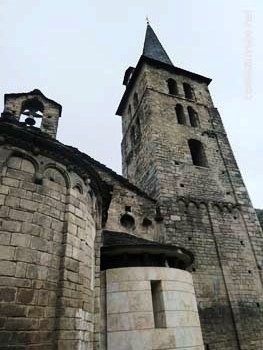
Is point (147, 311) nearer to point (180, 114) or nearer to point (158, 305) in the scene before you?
point (158, 305)

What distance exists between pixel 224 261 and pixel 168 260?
12.6 feet

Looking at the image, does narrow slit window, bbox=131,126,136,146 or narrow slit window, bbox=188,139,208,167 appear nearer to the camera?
narrow slit window, bbox=188,139,208,167

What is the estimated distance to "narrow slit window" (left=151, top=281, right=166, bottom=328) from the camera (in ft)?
20.4

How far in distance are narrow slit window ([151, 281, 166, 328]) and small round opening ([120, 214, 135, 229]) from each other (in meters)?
3.65

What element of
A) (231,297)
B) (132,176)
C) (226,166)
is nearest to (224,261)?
(231,297)

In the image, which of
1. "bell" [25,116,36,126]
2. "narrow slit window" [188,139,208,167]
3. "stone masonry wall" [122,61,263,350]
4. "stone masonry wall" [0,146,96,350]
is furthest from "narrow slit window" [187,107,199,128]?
"stone masonry wall" [0,146,96,350]

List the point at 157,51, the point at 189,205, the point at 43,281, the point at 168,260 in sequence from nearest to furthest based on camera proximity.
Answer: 1. the point at 43,281
2. the point at 168,260
3. the point at 189,205
4. the point at 157,51

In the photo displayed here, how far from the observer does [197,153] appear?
46.8 feet

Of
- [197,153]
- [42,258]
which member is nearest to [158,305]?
[42,258]

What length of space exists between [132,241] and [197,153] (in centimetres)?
822

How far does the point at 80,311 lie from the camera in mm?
4465

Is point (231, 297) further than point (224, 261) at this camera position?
No

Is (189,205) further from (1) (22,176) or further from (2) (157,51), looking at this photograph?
(2) (157,51)

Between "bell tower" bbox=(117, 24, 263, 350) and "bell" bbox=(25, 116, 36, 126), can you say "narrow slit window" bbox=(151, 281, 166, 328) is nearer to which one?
"bell tower" bbox=(117, 24, 263, 350)
